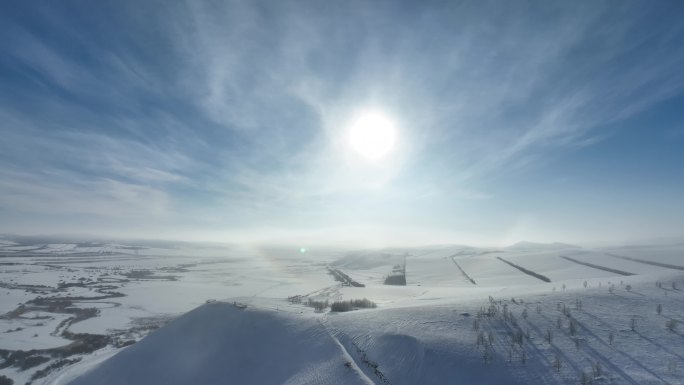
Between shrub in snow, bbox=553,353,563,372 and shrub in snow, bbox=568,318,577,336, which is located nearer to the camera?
shrub in snow, bbox=553,353,563,372

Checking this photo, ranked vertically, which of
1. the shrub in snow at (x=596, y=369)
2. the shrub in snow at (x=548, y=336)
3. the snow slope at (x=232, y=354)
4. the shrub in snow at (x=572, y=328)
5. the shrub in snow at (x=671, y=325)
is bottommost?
the snow slope at (x=232, y=354)

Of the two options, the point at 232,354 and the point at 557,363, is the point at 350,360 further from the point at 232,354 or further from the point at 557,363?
the point at 557,363

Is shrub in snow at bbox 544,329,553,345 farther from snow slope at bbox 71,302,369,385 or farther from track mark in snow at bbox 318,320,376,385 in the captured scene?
snow slope at bbox 71,302,369,385

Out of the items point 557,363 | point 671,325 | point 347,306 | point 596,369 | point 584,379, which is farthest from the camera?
point 347,306

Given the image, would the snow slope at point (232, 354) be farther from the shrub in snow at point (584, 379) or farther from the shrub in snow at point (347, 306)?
the shrub in snow at point (584, 379)

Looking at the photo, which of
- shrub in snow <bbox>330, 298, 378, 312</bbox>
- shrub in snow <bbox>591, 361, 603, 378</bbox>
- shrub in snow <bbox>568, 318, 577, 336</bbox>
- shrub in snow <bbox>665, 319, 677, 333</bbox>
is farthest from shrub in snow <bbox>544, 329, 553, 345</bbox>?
shrub in snow <bbox>330, 298, 378, 312</bbox>

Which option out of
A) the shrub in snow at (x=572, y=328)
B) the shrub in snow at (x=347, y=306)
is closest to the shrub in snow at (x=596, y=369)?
the shrub in snow at (x=572, y=328)

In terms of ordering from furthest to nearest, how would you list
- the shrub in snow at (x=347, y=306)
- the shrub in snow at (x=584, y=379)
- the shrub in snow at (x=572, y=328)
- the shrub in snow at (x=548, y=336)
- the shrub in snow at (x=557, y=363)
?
the shrub in snow at (x=347, y=306) < the shrub in snow at (x=572, y=328) < the shrub in snow at (x=548, y=336) < the shrub in snow at (x=557, y=363) < the shrub in snow at (x=584, y=379)

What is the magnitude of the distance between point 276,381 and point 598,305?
1099 cm

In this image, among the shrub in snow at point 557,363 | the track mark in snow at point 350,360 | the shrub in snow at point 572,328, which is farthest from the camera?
the shrub in snow at point 572,328

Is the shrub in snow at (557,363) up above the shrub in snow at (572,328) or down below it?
below

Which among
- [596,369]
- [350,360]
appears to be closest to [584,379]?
[596,369]

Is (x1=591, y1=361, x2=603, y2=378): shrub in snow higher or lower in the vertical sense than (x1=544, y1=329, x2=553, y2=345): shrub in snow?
lower

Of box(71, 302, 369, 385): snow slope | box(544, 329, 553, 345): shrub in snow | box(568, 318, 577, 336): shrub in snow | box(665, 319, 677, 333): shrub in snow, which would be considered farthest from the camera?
box(71, 302, 369, 385): snow slope
